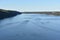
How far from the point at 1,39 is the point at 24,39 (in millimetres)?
2404

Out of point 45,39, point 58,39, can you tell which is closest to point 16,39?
point 45,39

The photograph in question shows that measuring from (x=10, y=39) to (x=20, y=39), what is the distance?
1044 mm

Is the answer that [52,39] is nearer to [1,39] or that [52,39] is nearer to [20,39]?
[20,39]

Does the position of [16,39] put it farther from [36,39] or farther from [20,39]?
[36,39]

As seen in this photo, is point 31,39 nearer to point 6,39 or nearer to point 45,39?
point 45,39

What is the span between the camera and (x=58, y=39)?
1745cm

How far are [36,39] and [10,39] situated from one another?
8.95 feet

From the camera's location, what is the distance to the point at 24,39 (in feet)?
56.4

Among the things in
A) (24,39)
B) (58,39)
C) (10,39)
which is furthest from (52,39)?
(10,39)

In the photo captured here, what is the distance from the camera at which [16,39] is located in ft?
56.3

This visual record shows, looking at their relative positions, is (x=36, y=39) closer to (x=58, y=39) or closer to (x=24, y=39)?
(x=24, y=39)

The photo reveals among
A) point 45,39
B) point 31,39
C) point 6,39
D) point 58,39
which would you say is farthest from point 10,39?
point 58,39

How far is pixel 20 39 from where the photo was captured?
56.4ft

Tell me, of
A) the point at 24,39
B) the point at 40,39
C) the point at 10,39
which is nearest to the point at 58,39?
the point at 40,39
